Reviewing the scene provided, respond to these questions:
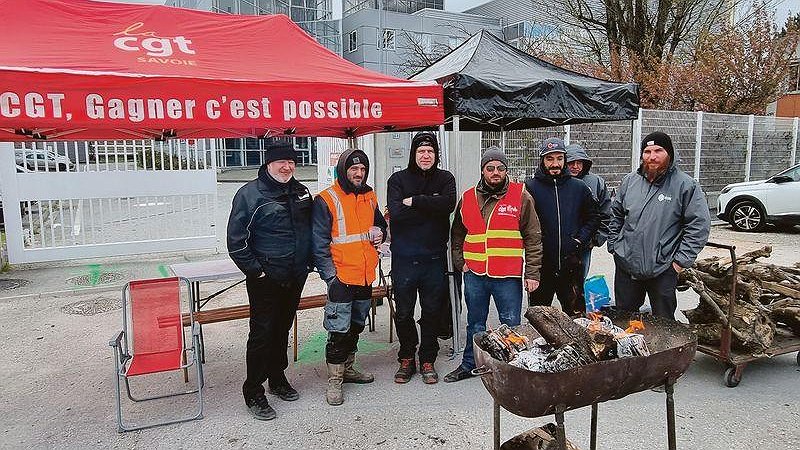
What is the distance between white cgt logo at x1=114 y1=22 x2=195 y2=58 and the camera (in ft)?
12.7

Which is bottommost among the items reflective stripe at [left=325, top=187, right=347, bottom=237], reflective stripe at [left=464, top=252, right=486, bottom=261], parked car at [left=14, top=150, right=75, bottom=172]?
reflective stripe at [left=464, top=252, right=486, bottom=261]

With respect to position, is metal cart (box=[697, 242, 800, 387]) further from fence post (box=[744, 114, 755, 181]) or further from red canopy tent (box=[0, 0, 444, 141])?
fence post (box=[744, 114, 755, 181])

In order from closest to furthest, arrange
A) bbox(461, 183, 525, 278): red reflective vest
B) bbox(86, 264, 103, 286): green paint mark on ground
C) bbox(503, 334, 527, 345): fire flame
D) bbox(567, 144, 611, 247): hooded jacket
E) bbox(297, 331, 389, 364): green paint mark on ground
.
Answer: bbox(503, 334, 527, 345): fire flame → bbox(461, 183, 525, 278): red reflective vest → bbox(297, 331, 389, 364): green paint mark on ground → bbox(567, 144, 611, 247): hooded jacket → bbox(86, 264, 103, 286): green paint mark on ground

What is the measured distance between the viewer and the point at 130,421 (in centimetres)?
382

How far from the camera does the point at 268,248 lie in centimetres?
376

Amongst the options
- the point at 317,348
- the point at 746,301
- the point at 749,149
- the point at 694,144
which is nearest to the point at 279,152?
the point at 317,348

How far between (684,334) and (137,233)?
803 cm

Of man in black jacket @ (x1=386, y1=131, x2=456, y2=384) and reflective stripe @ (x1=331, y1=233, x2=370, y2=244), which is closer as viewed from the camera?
reflective stripe @ (x1=331, y1=233, x2=370, y2=244)

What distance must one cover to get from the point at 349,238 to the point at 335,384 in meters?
1.05

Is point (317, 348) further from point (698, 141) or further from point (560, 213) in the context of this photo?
point (698, 141)

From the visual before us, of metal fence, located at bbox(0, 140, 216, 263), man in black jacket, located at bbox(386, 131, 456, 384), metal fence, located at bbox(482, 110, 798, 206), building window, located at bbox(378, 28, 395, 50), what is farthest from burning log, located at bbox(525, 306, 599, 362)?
building window, located at bbox(378, 28, 395, 50)

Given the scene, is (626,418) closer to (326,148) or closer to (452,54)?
(452,54)

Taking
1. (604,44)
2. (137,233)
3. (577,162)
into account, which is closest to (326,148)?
(137,233)

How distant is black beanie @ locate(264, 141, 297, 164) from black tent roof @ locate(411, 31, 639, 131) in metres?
1.28
